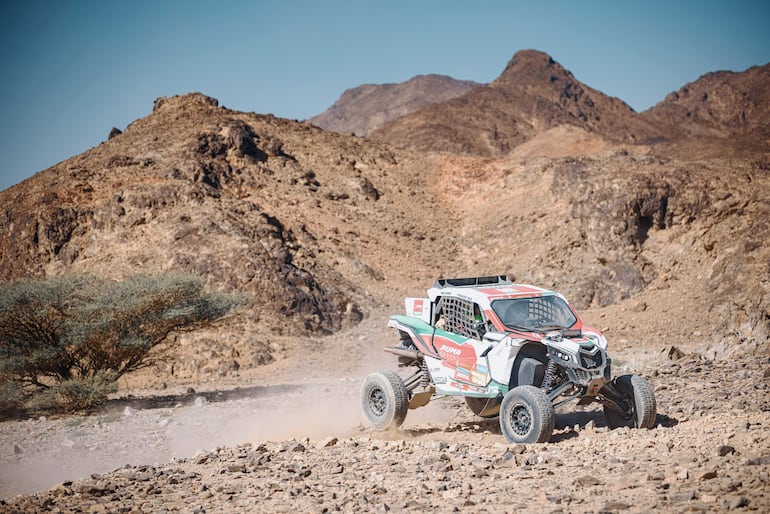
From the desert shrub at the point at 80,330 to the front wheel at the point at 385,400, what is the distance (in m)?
6.99

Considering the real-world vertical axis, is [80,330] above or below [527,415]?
above

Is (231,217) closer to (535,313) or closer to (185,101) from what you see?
(185,101)

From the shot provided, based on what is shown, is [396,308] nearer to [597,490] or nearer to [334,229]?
[334,229]

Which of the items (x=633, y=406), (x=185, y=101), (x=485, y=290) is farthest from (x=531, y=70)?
(x=633, y=406)

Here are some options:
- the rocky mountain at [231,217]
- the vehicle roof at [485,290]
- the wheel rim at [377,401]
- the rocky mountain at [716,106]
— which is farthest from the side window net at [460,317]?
the rocky mountain at [716,106]

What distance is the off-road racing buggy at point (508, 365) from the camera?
9.15 meters

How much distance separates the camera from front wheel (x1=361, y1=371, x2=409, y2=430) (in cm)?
1061

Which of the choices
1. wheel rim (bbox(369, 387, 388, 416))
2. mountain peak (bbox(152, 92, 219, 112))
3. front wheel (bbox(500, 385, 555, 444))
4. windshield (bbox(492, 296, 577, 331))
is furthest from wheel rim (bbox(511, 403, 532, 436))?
mountain peak (bbox(152, 92, 219, 112))

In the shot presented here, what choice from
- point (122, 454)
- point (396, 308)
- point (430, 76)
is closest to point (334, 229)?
point (396, 308)

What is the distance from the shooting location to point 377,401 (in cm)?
1109

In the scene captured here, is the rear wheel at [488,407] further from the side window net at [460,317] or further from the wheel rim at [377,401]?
the wheel rim at [377,401]

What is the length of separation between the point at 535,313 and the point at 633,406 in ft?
5.66

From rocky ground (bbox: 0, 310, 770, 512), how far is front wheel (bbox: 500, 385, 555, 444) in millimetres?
256

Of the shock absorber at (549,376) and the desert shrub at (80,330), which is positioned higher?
the desert shrub at (80,330)
